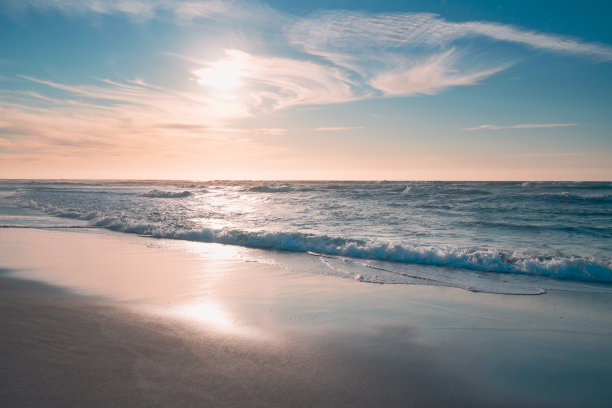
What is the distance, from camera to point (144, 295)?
5488 mm

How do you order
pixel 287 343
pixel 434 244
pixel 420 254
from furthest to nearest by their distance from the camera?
pixel 434 244 < pixel 420 254 < pixel 287 343

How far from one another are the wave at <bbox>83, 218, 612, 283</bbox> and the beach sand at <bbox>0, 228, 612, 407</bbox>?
4.27ft

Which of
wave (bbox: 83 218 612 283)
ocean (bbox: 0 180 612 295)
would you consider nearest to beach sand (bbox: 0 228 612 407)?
ocean (bbox: 0 180 612 295)

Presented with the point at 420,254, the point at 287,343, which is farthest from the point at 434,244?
the point at 287,343

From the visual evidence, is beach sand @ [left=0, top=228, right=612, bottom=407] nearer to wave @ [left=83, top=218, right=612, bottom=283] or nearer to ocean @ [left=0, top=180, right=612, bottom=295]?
ocean @ [left=0, top=180, right=612, bottom=295]

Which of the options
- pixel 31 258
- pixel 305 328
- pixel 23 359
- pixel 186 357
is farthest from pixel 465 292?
pixel 31 258

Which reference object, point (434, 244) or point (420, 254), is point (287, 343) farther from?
point (434, 244)

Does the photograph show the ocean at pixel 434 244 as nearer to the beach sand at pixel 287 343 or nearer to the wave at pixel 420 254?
the wave at pixel 420 254

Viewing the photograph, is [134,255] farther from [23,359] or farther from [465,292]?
[465,292]

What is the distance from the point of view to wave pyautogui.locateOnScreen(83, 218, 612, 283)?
7.32 meters

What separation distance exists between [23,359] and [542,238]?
13207 millimetres

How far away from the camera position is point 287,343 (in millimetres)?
3928

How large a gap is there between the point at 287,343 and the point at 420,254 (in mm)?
5581

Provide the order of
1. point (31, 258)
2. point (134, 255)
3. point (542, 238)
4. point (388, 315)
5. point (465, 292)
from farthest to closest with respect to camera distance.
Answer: point (542, 238), point (134, 255), point (31, 258), point (465, 292), point (388, 315)
